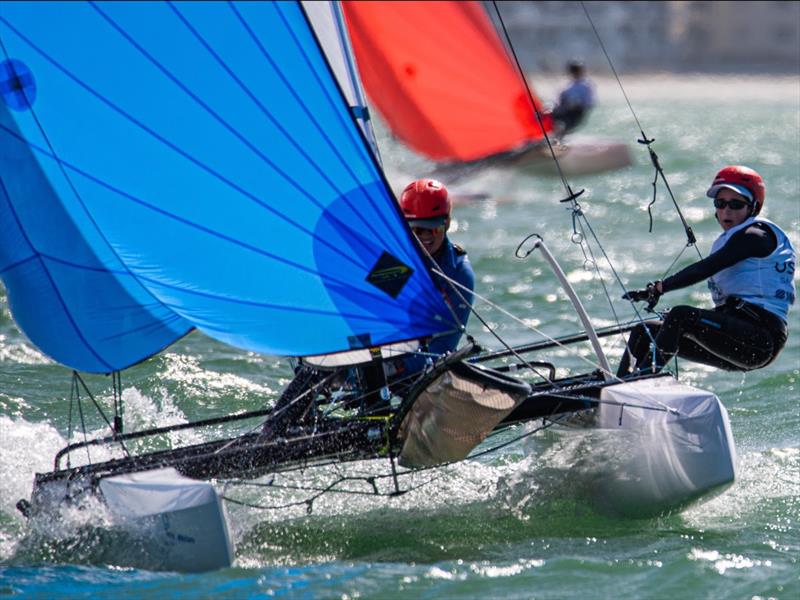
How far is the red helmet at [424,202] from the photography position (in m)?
4.94

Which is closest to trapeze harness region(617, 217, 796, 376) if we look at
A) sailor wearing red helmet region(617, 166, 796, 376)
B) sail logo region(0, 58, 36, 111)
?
sailor wearing red helmet region(617, 166, 796, 376)

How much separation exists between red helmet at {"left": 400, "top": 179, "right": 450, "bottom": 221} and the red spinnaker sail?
7.27 metres

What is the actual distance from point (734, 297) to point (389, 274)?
4.79 ft

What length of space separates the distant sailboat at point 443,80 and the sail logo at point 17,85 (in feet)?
25.5

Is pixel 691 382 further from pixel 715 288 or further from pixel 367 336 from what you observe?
pixel 367 336

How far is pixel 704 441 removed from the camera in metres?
4.46

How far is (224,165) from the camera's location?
14.1ft

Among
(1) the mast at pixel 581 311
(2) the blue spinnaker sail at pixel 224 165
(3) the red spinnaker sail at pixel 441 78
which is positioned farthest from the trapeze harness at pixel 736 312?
(3) the red spinnaker sail at pixel 441 78

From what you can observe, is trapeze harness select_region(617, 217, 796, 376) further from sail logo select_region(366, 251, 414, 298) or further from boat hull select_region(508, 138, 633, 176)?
boat hull select_region(508, 138, 633, 176)

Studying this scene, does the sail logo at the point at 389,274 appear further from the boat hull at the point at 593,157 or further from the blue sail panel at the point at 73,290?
the boat hull at the point at 593,157

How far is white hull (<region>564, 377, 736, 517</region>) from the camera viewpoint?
446 cm

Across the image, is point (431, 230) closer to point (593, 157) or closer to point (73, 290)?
point (73, 290)

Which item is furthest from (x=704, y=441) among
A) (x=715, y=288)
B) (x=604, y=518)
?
(x=715, y=288)

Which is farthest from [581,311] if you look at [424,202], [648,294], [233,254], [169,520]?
[169,520]
